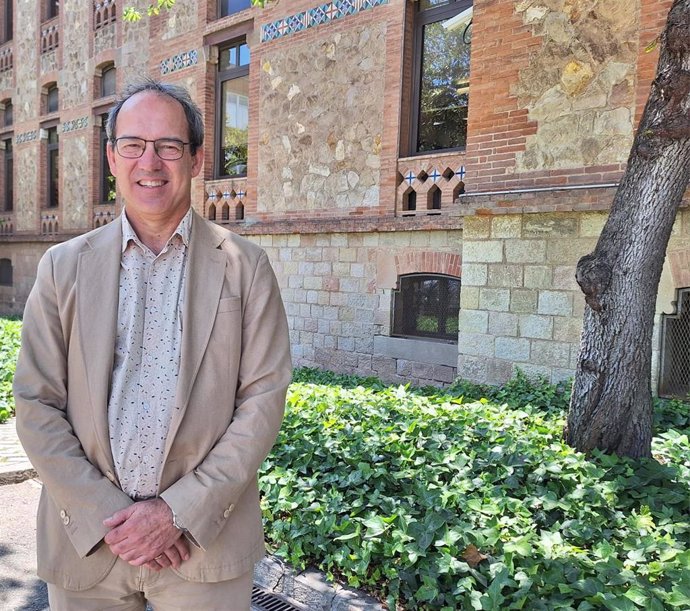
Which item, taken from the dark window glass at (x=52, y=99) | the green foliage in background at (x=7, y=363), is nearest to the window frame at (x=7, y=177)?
the dark window glass at (x=52, y=99)

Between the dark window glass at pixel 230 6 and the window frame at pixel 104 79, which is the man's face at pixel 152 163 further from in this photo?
the window frame at pixel 104 79

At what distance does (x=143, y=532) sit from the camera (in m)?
1.77

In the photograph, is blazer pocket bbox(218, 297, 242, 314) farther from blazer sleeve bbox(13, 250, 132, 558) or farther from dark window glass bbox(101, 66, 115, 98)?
dark window glass bbox(101, 66, 115, 98)

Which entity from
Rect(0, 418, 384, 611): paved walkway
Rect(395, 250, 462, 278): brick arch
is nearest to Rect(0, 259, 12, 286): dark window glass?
Rect(395, 250, 462, 278): brick arch

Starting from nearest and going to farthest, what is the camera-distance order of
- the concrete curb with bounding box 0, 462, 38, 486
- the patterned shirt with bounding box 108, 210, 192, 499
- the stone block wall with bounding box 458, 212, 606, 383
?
the patterned shirt with bounding box 108, 210, 192, 499 → the concrete curb with bounding box 0, 462, 38, 486 → the stone block wall with bounding box 458, 212, 606, 383

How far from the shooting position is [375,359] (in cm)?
932

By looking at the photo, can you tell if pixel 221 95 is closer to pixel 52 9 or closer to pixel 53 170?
pixel 53 170

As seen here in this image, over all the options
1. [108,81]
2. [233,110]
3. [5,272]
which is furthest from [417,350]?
[5,272]

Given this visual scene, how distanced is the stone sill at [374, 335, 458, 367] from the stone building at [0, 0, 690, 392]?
3 centimetres

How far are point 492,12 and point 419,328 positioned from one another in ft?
13.4

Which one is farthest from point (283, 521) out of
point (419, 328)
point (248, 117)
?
point (248, 117)

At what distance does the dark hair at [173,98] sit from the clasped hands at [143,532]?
3.58 ft

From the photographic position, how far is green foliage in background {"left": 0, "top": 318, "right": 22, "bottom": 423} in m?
7.26

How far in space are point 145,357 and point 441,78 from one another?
7.84m
